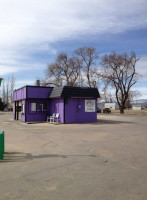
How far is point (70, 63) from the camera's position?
59.5 m

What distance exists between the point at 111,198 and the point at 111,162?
101 inches

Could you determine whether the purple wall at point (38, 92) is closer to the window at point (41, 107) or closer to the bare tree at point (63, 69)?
the window at point (41, 107)

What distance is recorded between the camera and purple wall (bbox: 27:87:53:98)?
72.6ft

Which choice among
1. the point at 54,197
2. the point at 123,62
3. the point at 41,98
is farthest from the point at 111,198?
the point at 123,62

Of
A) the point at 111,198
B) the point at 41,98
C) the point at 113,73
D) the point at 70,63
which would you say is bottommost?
the point at 111,198

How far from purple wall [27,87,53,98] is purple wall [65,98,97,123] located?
3.40m

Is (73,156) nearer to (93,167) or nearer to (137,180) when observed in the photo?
(93,167)

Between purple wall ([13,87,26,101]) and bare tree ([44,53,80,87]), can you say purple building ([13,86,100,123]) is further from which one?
bare tree ([44,53,80,87])

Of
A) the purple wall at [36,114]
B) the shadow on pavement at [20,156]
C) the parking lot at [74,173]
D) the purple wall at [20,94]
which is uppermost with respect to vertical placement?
the purple wall at [20,94]

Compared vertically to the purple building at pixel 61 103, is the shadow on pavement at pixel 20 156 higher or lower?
lower

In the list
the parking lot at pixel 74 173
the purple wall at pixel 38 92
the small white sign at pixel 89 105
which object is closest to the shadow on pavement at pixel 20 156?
the parking lot at pixel 74 173

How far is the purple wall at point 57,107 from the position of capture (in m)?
20.7

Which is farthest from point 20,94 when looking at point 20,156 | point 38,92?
point 20,156

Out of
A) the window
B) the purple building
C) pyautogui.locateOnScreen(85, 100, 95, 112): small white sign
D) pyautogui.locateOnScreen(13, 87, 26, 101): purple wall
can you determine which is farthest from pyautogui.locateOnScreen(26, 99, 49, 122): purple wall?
pyautogui.locateOnScreen(85, 100, 95, 112): small white sign
